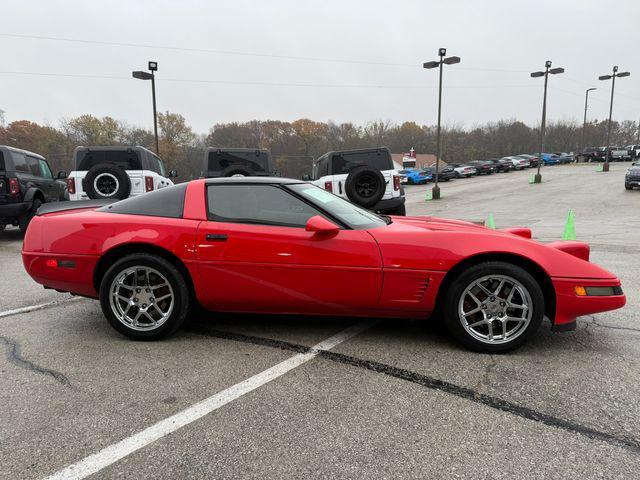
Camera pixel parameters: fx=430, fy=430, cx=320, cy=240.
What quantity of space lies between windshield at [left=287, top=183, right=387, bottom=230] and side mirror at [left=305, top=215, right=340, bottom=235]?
0.21 metres

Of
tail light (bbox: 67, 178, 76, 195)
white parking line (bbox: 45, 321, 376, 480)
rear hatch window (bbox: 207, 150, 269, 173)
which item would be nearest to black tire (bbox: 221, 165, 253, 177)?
rear hatch window (bbox: 207, 150, 269, 173)

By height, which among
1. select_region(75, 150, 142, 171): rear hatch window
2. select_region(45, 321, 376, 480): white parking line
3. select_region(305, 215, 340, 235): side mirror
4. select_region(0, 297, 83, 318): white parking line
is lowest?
select_region(0, 297, 83, 318): white parking line

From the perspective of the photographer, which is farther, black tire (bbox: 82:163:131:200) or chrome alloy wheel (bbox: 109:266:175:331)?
black tire (bbox: 82:163:131:200)

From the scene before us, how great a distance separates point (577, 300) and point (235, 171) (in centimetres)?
847

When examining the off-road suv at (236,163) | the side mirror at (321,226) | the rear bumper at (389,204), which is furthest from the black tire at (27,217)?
the side mirror at (321,226)

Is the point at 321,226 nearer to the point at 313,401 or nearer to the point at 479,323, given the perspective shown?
the point at 313,401

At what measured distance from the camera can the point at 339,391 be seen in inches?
105

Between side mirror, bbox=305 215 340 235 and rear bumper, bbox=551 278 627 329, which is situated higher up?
side mirror, bbox=305 215 340 235

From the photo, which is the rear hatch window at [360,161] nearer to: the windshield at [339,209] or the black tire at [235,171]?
the black tire at [235,171]

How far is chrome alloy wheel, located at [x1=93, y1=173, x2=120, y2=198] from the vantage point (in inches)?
343

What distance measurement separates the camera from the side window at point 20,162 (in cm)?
900

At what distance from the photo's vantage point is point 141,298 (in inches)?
137

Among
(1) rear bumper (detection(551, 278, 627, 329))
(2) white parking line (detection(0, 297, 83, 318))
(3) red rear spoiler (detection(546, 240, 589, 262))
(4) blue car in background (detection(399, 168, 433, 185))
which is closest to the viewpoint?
(1) rear bumper (detection(551, 278, 627, 329))

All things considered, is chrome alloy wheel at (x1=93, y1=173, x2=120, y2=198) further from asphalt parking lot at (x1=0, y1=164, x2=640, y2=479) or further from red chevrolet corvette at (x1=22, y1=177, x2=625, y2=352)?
red chevrolet corvette at (x1=22, y1=177, x2=625, y2=352)
